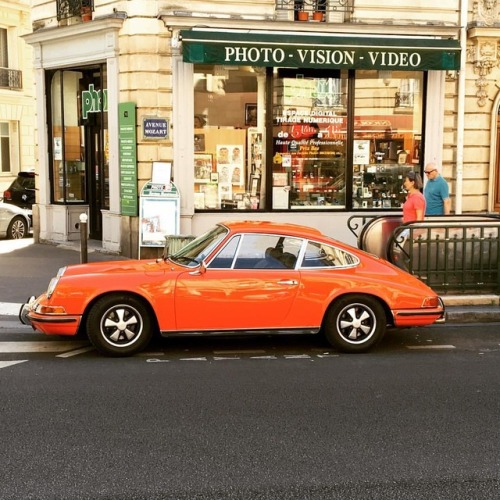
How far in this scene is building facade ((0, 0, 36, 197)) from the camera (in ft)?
92.4

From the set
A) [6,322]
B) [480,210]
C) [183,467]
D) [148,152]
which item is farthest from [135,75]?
[183,467]

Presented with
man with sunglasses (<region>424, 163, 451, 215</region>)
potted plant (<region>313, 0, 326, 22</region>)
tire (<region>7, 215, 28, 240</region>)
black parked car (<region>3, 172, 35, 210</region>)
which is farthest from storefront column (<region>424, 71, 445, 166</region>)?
black parked car (<region>3, 172, 35, 210</region>)

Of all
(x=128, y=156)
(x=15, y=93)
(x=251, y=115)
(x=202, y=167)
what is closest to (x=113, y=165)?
(x=128, y=156)

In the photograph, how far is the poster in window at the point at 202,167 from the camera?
1343 cm

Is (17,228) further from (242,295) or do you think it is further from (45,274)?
(242,295)

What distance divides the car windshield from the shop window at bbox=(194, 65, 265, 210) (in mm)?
5703

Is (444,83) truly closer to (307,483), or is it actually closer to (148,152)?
(148,152)

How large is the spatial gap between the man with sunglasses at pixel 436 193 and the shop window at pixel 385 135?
8.55ft

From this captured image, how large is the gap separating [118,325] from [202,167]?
6.88m

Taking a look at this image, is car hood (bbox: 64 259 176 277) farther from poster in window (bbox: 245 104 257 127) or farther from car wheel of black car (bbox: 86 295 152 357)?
poster in window (bbox: 245 104 257 127)

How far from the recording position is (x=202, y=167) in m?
13.5

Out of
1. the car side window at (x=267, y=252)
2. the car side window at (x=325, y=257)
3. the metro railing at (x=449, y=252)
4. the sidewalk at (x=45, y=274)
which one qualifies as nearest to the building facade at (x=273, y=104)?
the sidewalk at (x=45, y=274)

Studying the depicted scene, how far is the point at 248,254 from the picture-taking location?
7.36 metres

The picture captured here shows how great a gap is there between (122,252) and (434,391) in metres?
8.70
